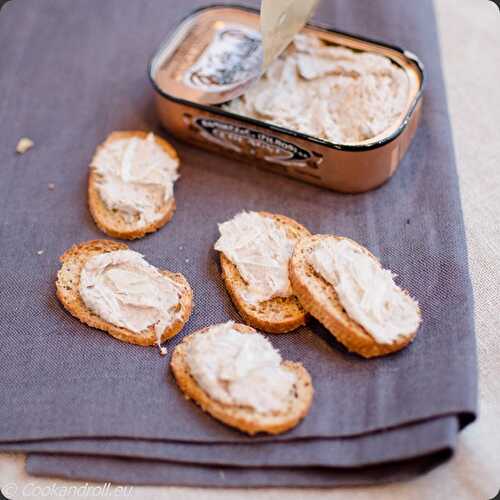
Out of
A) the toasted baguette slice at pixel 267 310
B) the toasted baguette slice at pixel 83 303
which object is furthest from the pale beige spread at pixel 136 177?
the toasted baguette slice at pixel 267 310

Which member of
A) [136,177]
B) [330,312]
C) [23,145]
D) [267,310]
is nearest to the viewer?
[330,312]

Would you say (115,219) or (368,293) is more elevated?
(368,293)

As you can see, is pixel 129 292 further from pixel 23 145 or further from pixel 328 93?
pixel 328 93

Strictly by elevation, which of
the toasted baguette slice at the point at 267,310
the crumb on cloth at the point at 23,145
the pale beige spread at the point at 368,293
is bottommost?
the crumb on cloth at the point at 23,145

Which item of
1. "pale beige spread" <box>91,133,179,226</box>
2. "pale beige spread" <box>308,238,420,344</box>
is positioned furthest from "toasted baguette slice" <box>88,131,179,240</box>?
"pale beige spread" <box>308,238,420,344</box>

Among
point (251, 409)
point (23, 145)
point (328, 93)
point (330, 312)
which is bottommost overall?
point (23, 145)

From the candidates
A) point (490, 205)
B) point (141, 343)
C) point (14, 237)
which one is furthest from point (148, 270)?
point (490, 205)

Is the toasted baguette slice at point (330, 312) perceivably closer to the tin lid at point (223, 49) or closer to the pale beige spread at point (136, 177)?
the pale beige spread at point (136, 177)

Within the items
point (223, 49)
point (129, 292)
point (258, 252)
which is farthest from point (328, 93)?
point (129, 292)

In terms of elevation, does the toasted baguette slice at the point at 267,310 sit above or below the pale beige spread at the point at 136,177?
above
